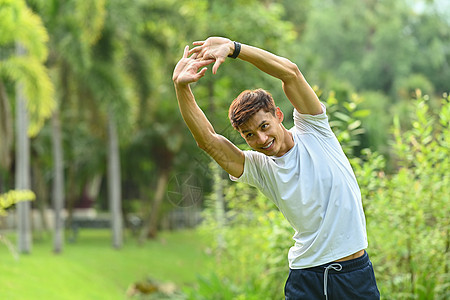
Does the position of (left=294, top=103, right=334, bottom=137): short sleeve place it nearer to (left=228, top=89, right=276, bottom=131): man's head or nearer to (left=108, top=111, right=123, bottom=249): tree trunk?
(left=228, top=89, right=276, bottom=131): man's head

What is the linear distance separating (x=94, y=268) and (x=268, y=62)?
38.7ft

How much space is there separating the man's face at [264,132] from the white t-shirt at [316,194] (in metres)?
0.06

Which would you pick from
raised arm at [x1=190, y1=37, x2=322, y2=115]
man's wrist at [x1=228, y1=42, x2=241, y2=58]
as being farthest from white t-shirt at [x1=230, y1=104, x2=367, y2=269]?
man's wrist at [x1=228, y1=42, x2=241, y2=58]

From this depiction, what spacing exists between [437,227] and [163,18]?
12.1m

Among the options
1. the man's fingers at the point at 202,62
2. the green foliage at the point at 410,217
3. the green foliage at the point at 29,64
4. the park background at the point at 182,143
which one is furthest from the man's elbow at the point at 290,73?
the green foliage at the point at 29,64

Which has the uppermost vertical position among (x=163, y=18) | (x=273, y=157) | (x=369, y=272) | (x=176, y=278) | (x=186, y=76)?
(x=163, y=18)

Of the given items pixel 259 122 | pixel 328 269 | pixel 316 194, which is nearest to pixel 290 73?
pixel 259 122

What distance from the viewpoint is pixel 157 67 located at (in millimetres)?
18516

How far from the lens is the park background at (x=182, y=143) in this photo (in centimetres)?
519

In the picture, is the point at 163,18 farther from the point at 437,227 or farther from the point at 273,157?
the point at 273,157

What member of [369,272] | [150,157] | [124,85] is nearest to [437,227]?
[369,272]

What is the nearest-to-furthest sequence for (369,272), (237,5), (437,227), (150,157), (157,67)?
(369,272) → (437,227) → (237,5) → (157,67) → (150,157)

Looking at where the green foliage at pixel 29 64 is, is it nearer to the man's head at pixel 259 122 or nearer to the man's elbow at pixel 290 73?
the man's head at pixel 259 122

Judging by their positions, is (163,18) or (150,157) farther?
(150,157)
